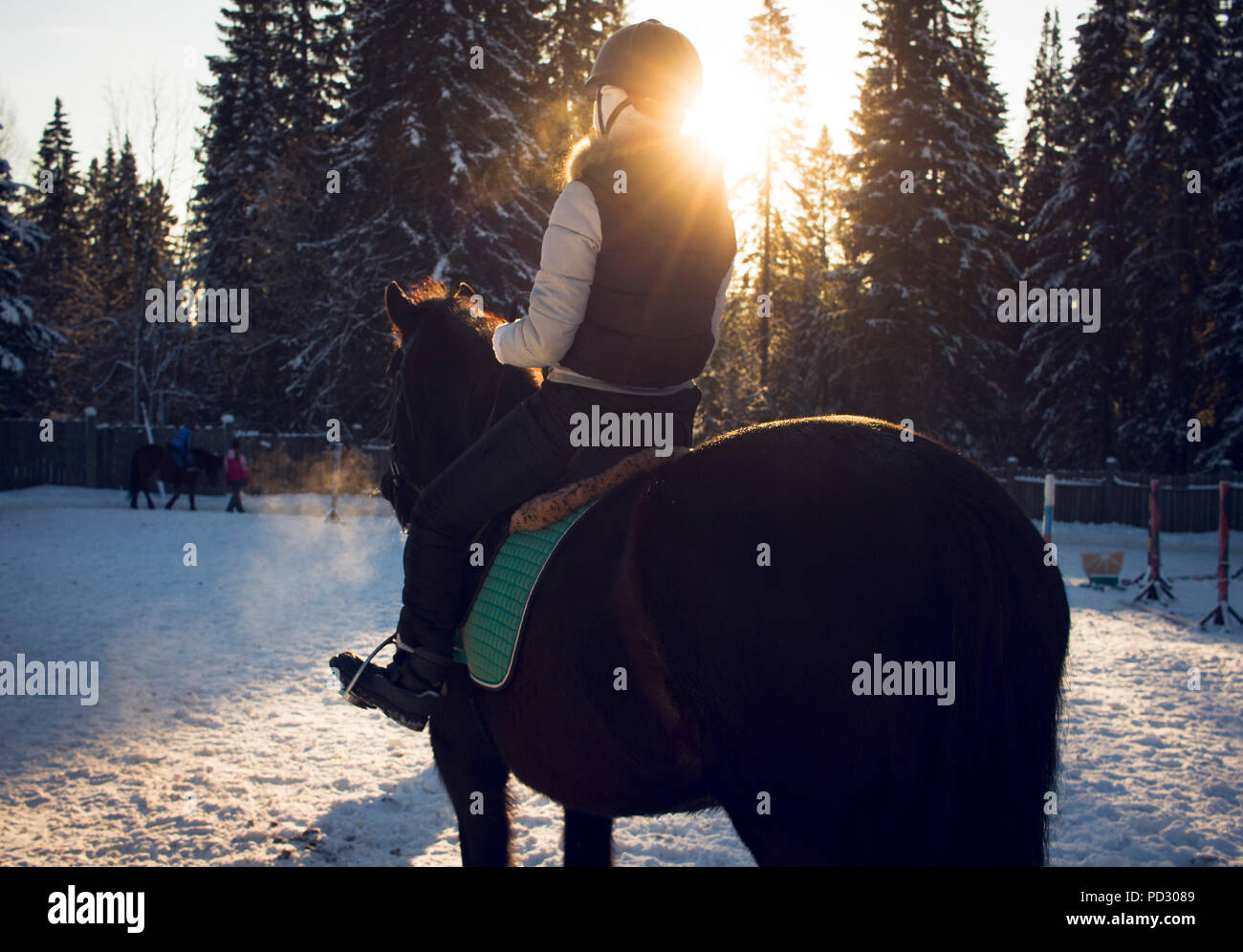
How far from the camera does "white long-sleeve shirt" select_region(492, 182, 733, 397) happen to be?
2.54 metres

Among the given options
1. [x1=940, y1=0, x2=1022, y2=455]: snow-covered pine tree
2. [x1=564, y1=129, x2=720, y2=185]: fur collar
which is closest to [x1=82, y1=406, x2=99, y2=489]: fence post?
[x1=940, y1=0, x2=1022, y2=455]: snow-covered pine tree

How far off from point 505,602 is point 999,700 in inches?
59.2

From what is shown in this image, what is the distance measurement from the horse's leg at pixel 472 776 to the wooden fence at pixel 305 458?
24.7m

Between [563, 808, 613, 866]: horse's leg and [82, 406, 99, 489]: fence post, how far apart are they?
99.3 feet

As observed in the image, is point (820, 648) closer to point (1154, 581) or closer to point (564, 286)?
point (564, 286)

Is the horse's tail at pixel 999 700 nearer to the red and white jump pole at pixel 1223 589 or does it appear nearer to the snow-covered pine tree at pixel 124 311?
the red and white jump pole at pixel 1223 589

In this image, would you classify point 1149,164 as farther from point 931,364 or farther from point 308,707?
point 308,707

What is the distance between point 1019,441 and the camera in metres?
35.5

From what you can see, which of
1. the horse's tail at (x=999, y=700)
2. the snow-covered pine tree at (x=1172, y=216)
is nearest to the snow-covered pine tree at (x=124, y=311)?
the horse's tail at (x=999, y=700)

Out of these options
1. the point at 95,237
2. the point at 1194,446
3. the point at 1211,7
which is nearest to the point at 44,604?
the point at 1194,446

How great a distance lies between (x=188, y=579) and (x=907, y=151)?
24.4m

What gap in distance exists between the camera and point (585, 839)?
3379 millimetres

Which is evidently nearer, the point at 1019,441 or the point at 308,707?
the point at 308,707

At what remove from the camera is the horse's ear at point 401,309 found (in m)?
3.48
